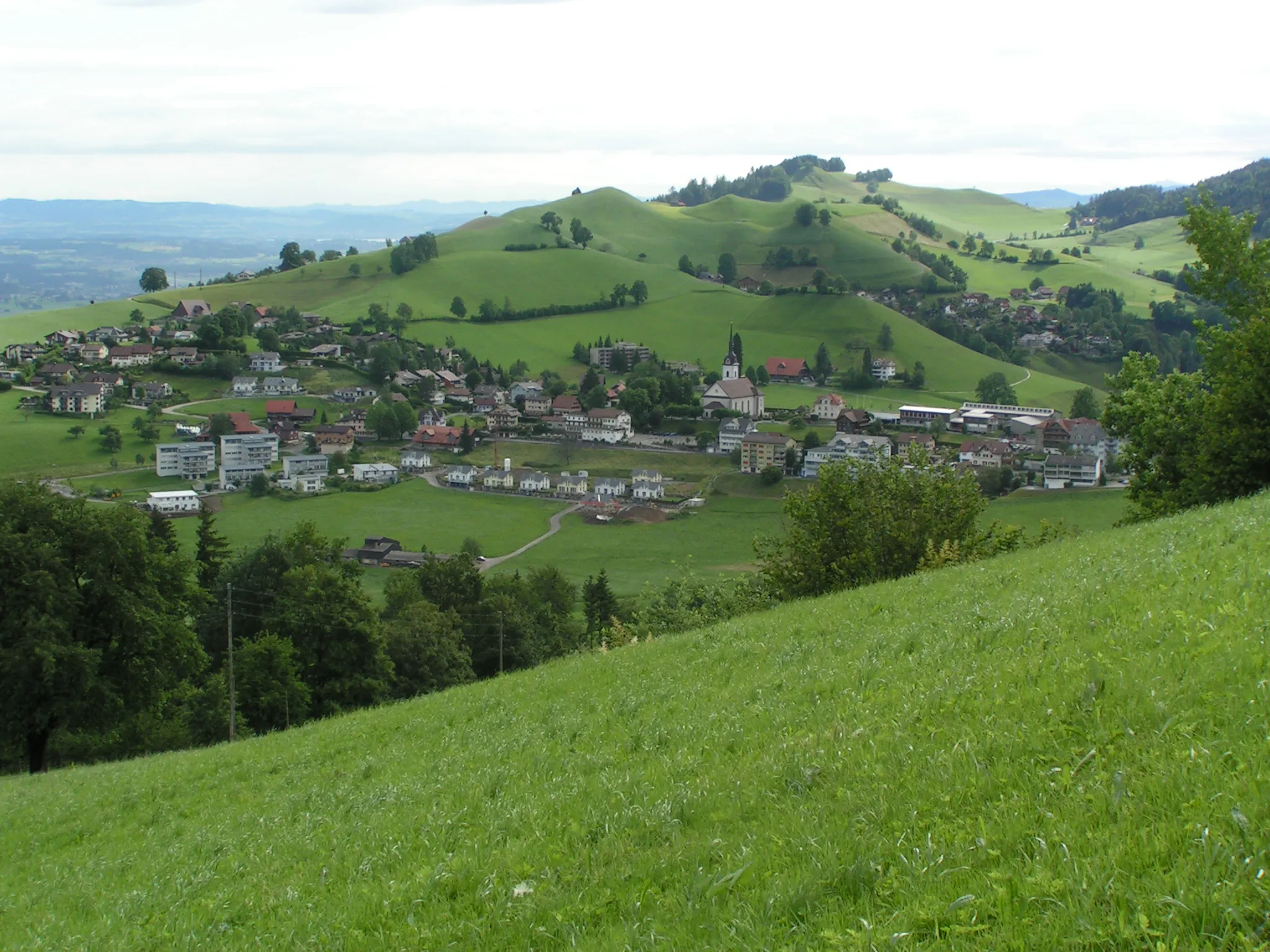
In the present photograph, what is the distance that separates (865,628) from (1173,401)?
18.8m

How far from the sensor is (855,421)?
109 m

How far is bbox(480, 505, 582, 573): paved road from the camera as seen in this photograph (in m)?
70.1

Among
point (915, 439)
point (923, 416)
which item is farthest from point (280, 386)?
point (923, 416)

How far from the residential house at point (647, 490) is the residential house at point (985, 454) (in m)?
27.5

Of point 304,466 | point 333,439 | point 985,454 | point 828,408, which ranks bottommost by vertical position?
point 304,466

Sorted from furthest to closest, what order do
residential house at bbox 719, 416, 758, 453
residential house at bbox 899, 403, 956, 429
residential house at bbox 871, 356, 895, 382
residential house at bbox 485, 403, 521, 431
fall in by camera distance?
residential house at bbox 871, 356, 895, 382 → residential house at bbox 485, 403, 521, 431 → residential house at bbox 899, 403, 956, 429 → residential house at bbox 719, 416, 758, 453

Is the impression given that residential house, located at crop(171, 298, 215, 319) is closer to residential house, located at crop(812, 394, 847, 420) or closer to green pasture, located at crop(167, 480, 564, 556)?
green pasture, located at crop(167, 480, 564, 556)

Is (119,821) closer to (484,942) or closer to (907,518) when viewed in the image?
(484,942)

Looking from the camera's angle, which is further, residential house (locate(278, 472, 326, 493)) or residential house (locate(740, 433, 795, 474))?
residential house (locate(740, 433, 795, 474))

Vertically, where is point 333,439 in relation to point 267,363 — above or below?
below

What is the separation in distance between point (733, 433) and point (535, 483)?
23332mm

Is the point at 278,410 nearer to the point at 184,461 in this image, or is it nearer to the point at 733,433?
the point at 184,461

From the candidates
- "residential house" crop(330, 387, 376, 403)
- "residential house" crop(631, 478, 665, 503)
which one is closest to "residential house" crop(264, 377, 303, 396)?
"residential house" crop(330, 387, 376, 403)

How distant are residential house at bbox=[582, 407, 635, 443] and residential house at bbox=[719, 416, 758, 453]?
11.6m
